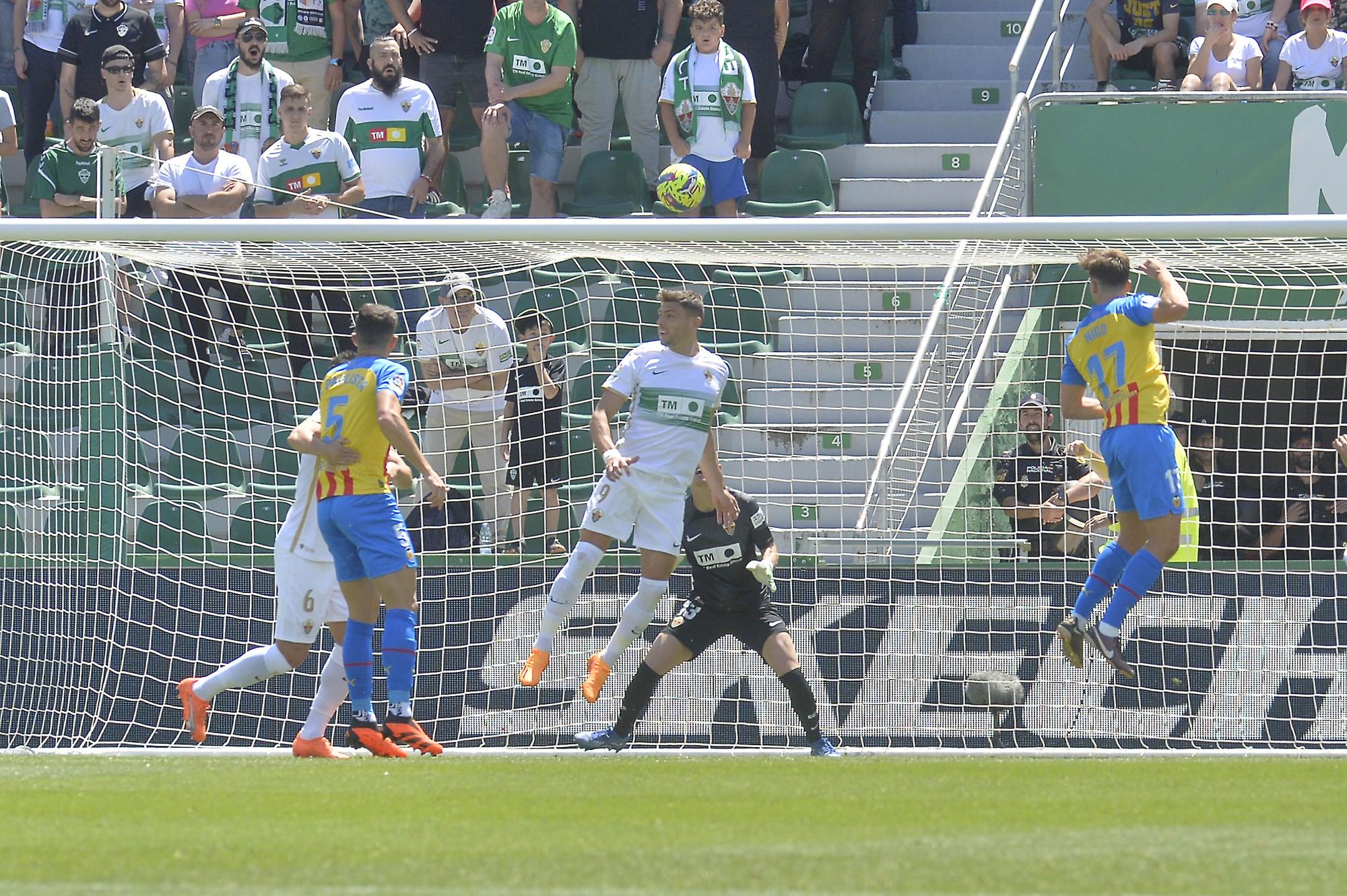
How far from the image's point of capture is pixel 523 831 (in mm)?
5426

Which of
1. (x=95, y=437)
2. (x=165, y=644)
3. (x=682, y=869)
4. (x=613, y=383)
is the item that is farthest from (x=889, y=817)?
(x=95, y=437)

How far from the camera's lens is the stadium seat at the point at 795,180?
13.0 meters

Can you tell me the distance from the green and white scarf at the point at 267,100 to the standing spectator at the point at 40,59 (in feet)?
6.31

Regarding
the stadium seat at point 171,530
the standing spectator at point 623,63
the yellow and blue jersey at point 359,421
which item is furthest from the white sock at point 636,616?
the standing spectator at point 623,63

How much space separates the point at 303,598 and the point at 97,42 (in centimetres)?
707

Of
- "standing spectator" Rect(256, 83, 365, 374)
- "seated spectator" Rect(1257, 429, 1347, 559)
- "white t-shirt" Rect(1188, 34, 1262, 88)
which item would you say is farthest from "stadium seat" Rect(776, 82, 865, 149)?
"seated spectator" Rect(1257, 429, 1347, 559)

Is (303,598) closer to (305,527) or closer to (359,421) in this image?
(305,527)

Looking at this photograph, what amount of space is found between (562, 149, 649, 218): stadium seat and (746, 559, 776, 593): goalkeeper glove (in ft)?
15.7

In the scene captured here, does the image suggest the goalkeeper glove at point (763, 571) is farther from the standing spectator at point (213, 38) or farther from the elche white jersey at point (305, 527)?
the standing spectator at point (213, 38)

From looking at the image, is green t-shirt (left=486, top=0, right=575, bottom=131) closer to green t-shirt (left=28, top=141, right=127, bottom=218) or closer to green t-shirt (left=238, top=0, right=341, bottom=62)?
green t-shirt (left=238, top=0, right=341, bottom=62)

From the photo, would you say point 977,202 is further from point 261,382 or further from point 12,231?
point 12,231

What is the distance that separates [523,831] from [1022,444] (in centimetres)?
558

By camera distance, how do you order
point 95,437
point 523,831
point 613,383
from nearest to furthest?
1. point 523,831
2. point 613,383
3. point 95,437

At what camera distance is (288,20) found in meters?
14.0
